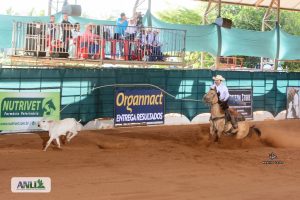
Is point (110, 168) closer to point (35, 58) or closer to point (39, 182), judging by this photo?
point (39, 182)

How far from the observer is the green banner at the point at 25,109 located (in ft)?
47.3

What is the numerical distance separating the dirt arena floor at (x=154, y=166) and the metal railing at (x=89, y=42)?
303cm

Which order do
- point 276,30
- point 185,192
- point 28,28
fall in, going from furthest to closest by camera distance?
point 276,30 → point 28,28 → point 185,192

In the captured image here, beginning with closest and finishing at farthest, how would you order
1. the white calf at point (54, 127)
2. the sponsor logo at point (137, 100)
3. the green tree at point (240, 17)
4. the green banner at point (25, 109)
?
the white calf at point (54, 127)
the green banner at point (25, 109)
the sponsor logo at point (137, 100)
the green tree at point (240, 17)

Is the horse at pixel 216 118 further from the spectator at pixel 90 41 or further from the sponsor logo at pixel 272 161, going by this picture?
the spectator at pixel 90 41

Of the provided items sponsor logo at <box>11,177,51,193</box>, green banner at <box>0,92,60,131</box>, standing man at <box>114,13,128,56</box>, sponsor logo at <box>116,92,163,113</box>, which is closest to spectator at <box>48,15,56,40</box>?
green banner at <box>0,92,60,131</box>

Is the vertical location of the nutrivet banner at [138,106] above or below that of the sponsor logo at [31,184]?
above

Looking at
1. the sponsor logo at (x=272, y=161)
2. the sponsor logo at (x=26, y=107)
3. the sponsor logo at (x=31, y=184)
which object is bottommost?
the sponsor logo at (x=31, y=184)

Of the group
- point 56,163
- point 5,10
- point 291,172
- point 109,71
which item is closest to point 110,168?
point 56,163

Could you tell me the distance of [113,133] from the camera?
1619 cm

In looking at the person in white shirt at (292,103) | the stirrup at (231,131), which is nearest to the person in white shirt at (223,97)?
the stirrup at (231,131)

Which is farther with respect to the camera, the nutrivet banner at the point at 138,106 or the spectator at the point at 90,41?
the nutrivet banner at the point at 138,106

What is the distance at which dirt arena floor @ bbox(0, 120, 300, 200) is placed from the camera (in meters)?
8.27

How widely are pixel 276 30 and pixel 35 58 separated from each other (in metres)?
13.4
